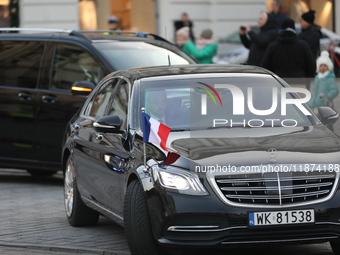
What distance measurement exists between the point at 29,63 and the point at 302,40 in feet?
14.4

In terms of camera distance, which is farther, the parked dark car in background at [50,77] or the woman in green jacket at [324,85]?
the woman in green jacket at [324,85]

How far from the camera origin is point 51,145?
1037 centimetres

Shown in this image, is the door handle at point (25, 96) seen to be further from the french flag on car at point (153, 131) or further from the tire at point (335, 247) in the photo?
the tire at point (335, 247)

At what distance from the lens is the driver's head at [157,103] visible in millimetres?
6391

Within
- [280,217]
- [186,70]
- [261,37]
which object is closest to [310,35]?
[261,37]

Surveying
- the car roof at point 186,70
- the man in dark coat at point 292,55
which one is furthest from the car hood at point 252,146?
the man in dark coat at point 292,55

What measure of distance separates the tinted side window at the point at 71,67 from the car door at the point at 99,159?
8.04 ft

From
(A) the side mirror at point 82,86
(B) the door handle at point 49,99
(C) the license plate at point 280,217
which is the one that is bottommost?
(B) the door handle at point 49,99

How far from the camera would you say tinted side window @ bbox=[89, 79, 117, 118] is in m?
7.32

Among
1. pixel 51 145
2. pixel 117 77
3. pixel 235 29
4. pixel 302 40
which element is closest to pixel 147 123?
pixel 117 77

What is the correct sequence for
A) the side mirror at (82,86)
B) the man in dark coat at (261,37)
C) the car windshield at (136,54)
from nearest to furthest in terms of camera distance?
the side mirror at (82,86) < the car windshield at (136,54) < the man in dark coat at (261,37)

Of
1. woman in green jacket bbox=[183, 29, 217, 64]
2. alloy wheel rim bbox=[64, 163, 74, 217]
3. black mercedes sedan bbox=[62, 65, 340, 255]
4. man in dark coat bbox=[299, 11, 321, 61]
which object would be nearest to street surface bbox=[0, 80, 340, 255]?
alloy wheel rim bbox=[64, 163, 74, 217]

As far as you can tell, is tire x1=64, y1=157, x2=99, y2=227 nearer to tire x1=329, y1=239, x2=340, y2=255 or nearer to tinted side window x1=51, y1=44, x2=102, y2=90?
tire x1=329, y1=239, x2=340, y2=255

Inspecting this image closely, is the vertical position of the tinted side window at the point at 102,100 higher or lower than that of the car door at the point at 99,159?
higher
